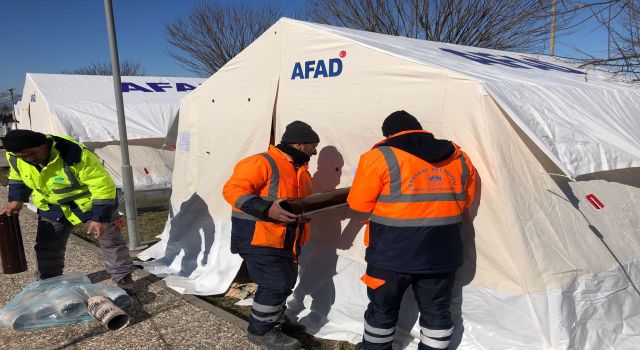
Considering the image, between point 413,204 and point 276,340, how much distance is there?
60.3 inches

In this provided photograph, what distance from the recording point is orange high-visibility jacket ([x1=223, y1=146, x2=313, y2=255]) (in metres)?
3.26

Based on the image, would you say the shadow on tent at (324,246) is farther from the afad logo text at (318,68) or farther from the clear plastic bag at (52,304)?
the clear plastic bag at (52,304)

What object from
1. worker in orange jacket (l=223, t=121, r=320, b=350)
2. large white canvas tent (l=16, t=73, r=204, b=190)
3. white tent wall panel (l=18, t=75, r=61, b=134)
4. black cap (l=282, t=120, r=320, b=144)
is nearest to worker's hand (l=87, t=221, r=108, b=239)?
worker in orange jacket (l=223, t=121, r=320, b=350)

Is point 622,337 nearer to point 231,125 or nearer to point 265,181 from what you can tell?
point 265,181

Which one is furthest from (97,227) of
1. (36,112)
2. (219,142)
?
(36,112)

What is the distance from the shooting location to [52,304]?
3.95 metres

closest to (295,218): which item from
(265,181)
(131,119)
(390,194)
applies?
(265,181)

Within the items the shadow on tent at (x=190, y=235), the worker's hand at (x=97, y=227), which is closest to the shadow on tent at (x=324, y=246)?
the shadow on tent at (x=190, y=235)

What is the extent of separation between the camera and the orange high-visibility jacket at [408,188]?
283 centimetres

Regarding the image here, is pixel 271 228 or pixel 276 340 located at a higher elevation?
pixel 271 228

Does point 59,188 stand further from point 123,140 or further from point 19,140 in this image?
point 123,140

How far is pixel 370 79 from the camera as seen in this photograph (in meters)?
3.77

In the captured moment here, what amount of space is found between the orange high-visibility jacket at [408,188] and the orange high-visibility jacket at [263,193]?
2.30ft

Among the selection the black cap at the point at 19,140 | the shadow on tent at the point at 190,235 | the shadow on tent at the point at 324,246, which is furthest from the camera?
the shadow on tent at the point at 190,235
